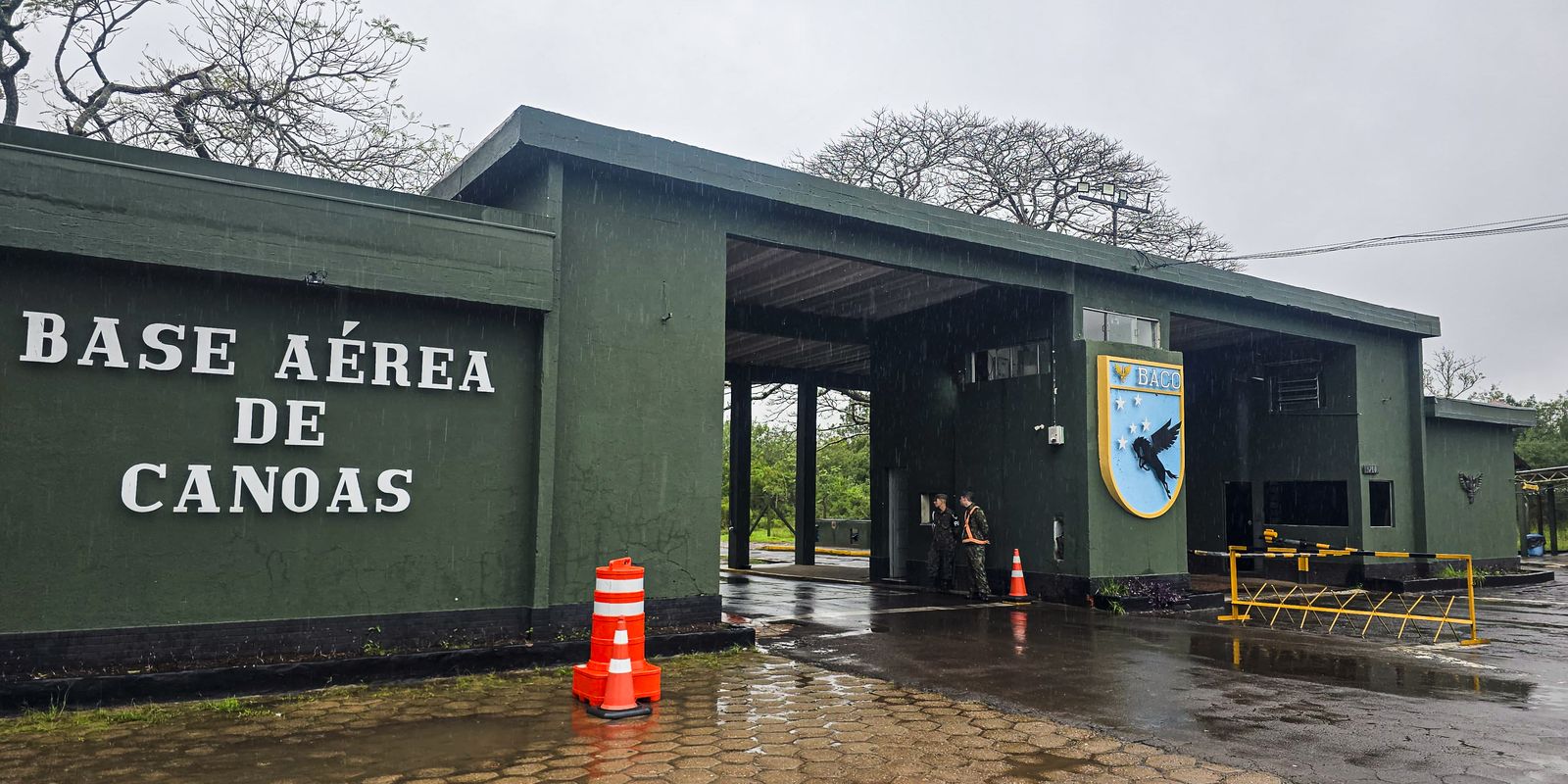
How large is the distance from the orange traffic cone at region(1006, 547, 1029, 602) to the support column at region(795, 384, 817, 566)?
8.72m

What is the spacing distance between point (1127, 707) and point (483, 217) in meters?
7.03

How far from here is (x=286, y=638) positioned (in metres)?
8.41

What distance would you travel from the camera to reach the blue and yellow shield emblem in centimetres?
1459

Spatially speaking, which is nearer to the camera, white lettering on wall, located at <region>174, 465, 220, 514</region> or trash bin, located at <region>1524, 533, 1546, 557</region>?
white lettering on wall, located at <region>174, 465, 220, 514</region>

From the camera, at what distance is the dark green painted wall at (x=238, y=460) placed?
25.0 ft

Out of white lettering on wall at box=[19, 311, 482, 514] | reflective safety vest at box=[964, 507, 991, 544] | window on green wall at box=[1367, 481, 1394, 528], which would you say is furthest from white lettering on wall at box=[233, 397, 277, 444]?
window on green wall at box=[1367, 481, 1394, 528]

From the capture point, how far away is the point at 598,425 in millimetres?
10141

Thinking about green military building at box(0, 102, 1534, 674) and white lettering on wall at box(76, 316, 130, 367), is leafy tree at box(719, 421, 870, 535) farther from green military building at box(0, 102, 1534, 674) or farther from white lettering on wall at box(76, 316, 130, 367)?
white lettering on wall at box(76, 316, 130, 367)

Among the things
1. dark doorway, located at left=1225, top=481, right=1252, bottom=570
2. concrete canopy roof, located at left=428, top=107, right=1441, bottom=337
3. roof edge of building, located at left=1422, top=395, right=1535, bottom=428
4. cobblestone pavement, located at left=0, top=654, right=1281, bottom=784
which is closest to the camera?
cobblestone pavement, located at left=0, top=654, right=1281, bottom=784

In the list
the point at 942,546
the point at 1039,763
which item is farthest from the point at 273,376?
the point at 942,546

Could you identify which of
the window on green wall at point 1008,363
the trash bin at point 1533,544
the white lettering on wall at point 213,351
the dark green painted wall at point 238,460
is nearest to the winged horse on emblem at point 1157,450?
the window on green wall at point 1008,363

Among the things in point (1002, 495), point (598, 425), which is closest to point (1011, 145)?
point (1002, 495)

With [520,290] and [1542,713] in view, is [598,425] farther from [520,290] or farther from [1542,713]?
[1542,713]

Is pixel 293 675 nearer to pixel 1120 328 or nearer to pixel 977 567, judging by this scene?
pixel 977 567
